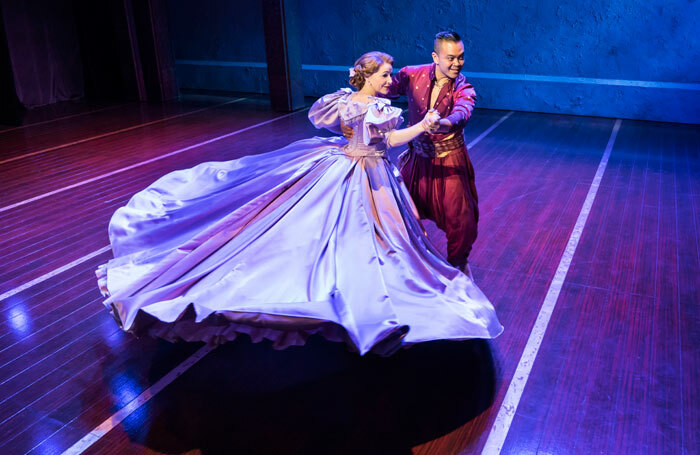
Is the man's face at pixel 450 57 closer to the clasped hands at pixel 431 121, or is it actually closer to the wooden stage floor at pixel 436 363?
the clasped hands at pixel 431 121

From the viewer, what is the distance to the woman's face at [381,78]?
3.12m

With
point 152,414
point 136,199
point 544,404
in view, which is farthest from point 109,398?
point 544,404

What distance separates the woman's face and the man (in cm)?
33

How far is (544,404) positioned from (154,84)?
29.3 feet

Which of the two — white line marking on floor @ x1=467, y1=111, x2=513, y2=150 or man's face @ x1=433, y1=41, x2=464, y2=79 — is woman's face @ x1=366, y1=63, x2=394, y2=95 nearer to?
man's face @ x1=433, y1=41, x2=464, y2=79

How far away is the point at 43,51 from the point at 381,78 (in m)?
9.02

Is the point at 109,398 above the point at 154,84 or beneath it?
beneath

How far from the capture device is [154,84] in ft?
32.7

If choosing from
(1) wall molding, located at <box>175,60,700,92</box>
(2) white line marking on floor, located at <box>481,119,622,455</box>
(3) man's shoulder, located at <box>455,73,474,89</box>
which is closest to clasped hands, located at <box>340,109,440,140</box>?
(3) man's shoulder, located at <box>455,73,474,89</box>

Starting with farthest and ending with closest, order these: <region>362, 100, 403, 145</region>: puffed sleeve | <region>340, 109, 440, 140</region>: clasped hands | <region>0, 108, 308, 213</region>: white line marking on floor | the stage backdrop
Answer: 1. the stage backdrop
2. <region>0, 108, 308, 213</region>: white line marking on floor
3. <region>362, 100, 403, 145</region>: puffed sleeve
4. <region>340, 109, 440, 140</region>: clasped hands

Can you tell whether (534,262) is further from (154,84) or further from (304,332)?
(154,84)

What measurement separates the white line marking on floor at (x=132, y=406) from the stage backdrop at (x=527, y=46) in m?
6.92

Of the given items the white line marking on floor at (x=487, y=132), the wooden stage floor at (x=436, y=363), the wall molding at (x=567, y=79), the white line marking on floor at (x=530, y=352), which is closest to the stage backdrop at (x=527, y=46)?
the wall molding at (x=567, y=79)

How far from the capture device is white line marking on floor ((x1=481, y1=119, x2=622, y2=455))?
8.19ft
